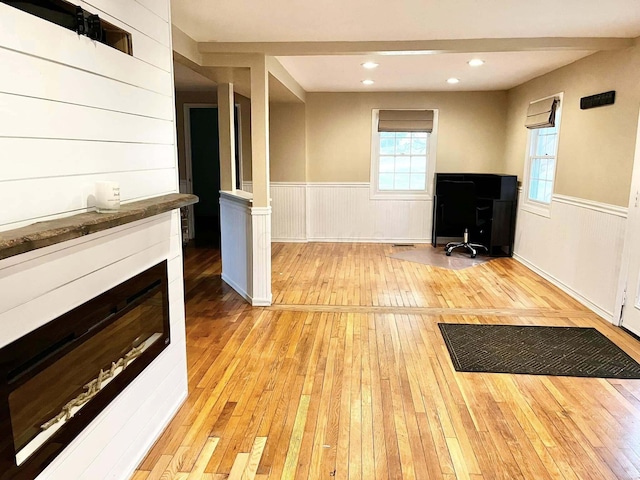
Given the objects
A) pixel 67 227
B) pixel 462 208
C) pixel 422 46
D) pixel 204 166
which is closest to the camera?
pixel 67 227

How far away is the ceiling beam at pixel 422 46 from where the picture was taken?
3.78 m

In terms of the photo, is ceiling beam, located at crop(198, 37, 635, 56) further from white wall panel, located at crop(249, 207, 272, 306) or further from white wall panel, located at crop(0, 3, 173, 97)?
white wall panel, located at crop(0, 3, 173, 97)

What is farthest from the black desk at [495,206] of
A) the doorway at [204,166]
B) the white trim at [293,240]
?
the doorway at [204,166]

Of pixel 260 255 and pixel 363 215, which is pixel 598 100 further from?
pixel 363 215

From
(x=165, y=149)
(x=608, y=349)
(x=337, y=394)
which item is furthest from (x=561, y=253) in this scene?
(x=165, y=149)

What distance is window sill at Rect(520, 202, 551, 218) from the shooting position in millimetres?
5473

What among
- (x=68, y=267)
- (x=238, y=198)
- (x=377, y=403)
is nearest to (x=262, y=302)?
(x=238, y=198)

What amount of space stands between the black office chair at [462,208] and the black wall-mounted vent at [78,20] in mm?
5357

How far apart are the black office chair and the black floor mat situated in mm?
2845

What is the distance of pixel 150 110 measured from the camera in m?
2.20

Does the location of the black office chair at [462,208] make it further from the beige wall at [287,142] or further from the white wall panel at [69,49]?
the white wall panel at [69,49]

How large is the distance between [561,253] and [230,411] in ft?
13.2

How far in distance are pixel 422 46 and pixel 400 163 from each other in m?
3.74

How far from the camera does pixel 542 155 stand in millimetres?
5785
